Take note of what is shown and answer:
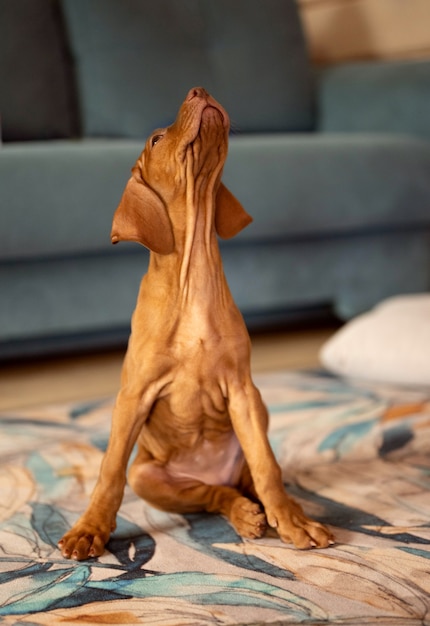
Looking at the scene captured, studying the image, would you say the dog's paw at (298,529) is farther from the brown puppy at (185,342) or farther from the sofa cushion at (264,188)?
the sofa cushion at (264,188)

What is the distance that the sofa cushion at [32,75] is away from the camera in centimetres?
255

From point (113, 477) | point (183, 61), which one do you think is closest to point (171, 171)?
point (113, 477)

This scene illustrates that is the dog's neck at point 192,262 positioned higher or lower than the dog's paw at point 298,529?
higher

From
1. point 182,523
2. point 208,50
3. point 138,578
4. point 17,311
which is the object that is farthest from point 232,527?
point 208,50

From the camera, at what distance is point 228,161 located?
7.18ft

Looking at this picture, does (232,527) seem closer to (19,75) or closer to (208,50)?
(19,75)

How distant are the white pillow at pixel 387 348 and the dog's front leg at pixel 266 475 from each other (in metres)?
0.83

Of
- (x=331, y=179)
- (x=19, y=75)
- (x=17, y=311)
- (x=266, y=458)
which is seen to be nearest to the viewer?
(x=266, y=458)

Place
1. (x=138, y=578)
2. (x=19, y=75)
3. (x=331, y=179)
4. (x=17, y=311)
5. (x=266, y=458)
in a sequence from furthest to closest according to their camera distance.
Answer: (x=19, y=75), (x=331, y=179), (x=17, y=311), (x=266, y=458), (x=138, y=578)

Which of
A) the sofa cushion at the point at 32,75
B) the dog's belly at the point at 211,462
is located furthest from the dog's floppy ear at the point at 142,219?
the sofa cushion at the point at 32,75

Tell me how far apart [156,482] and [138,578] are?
198 mm

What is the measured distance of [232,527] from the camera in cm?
125

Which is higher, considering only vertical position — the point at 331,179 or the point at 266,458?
the point at 331,179

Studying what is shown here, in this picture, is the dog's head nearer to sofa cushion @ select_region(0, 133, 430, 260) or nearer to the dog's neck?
the dog's neck
